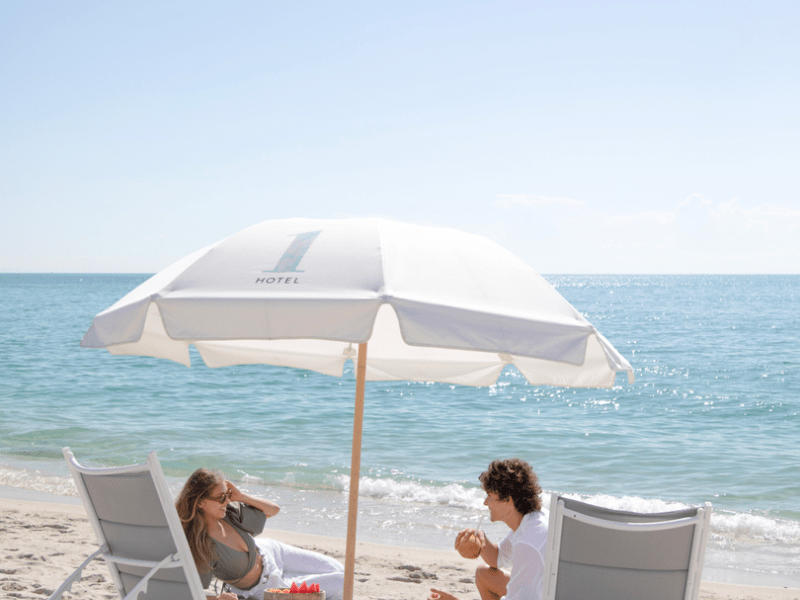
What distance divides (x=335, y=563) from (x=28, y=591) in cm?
233

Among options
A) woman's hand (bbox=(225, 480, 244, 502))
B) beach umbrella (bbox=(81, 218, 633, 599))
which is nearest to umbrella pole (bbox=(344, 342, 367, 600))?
woman's hand (bbox=(225, 480, 244, 502))

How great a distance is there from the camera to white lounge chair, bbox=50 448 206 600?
2.63 metres

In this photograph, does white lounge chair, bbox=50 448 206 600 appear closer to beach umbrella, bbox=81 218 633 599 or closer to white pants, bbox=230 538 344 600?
beach umbrella, bbox=81 218 633 599

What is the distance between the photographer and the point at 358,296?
2.29m

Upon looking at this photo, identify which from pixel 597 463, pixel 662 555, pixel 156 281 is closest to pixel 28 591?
pixel 156 281

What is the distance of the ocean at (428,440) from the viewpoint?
7.78 m

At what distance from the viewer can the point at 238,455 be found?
34.3 feet

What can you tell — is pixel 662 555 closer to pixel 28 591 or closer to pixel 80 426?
pixel 28 591

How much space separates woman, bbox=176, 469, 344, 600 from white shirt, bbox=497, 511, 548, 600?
117 cm

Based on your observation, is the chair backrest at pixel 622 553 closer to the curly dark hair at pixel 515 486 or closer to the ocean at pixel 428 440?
the curly dark hair at pixel 515 486

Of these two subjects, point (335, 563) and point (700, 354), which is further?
point (700, 354)

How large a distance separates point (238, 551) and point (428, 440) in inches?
327

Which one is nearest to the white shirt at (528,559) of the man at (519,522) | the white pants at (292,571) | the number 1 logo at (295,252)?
the man at (519,522)

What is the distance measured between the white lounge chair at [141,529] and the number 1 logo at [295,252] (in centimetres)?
80
